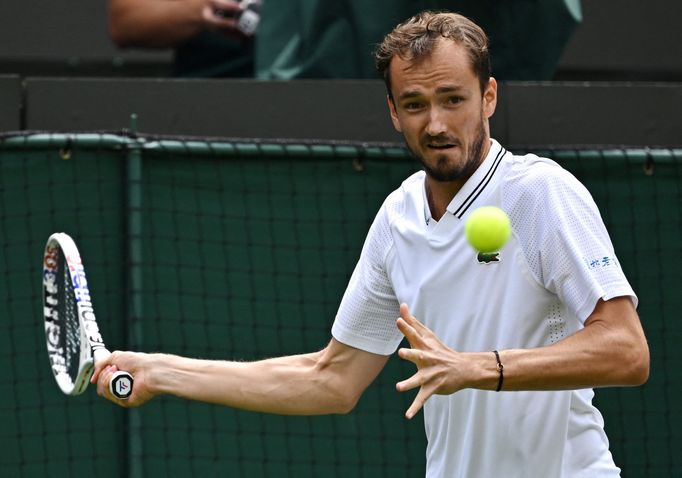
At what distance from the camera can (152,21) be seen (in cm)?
561

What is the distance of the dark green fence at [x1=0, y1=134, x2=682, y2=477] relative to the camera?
5.20m

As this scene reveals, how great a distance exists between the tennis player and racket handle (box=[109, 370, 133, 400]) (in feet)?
2.29

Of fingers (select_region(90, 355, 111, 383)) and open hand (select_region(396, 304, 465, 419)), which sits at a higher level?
fingers (select_region(90, 355, 111, 383))

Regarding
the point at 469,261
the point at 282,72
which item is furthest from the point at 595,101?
the point at 469,261

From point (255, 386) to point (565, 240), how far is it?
0.99 metres

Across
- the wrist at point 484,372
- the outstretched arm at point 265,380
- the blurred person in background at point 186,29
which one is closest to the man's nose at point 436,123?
the wrist at point 484,372

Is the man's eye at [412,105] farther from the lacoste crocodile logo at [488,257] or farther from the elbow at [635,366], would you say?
the elbow at [635,366]

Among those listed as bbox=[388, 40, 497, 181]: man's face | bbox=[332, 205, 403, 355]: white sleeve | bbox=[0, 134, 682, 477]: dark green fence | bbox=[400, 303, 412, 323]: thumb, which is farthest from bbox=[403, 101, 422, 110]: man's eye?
bbox=[0, 134, 682, 477]: dark green fence

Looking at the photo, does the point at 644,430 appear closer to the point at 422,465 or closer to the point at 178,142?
the point at 422,465

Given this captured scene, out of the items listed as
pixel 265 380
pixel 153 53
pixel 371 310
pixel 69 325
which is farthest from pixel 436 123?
pixel 153 53

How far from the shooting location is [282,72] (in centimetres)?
561

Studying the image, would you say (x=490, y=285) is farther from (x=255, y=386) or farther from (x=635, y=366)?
(x=255, y=386)

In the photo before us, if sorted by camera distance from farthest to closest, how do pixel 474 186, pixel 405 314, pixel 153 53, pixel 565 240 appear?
pixel 153 53 < pixel 474 186 < pixel 565 240 < pixel 405 314

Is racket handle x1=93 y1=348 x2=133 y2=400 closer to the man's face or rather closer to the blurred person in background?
the man's face
